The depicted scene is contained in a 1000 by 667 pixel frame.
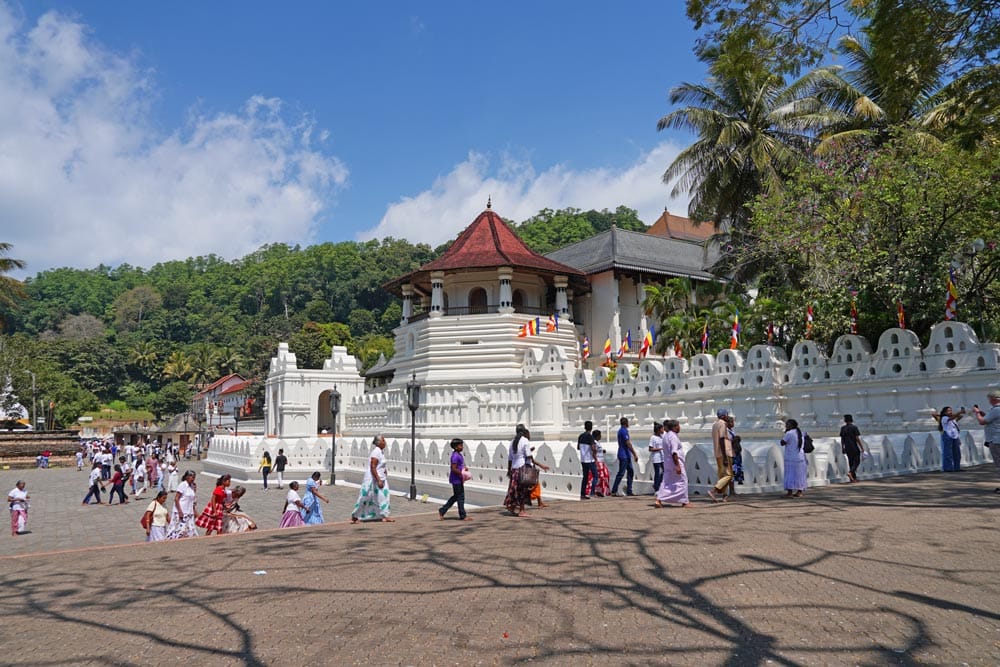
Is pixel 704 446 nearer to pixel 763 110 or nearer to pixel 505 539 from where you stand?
pixel 505 539

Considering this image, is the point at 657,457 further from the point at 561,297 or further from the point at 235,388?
the point at 235,388

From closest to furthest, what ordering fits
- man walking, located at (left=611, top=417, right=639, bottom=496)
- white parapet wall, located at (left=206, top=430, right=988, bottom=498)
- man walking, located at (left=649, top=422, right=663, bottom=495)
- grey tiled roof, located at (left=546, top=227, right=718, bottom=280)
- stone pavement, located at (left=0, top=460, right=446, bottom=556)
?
white parapet wall, located at (left=206, top=430, right=988, bottom=498)
man walking, located at (left=649, top=422, right=663, bottom=495)
man walking, located at (left=611, top=417, right=639, bottom=496)
stone pavement, located at (left=0, top=460, right=446, bottom=556)
grey tiled roof, located at (left=546, top=227, right=718, bottom=280)

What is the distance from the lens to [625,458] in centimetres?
1236

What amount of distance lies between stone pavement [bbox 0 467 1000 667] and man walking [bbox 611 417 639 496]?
2551 millimetres

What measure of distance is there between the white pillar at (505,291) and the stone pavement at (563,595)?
2297 cm

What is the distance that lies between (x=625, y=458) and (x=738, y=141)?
63.3ft

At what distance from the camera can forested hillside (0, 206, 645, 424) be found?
75.8 m

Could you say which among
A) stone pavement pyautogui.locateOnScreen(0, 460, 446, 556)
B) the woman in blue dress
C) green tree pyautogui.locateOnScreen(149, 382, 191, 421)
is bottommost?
stone pavement pyautogui.locateOnScreen(0, 460, 446, 556)

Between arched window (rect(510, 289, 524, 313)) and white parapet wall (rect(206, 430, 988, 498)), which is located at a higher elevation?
arched window (rect(510, 289, 524, 313))

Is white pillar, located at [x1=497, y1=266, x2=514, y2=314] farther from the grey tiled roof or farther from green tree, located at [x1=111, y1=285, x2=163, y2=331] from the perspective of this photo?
green tree, located at [x1=111, y1=285, x2=163, y2=331]

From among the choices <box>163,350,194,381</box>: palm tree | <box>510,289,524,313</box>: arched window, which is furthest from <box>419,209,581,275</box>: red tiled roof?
<box>163,350,194,381</box>: palm tree

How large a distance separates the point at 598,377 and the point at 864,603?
1795 centimetres

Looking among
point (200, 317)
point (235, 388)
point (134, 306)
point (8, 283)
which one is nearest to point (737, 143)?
point (8, 283)

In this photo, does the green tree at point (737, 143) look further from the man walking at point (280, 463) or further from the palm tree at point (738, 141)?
the man walking at point (280, 463)
